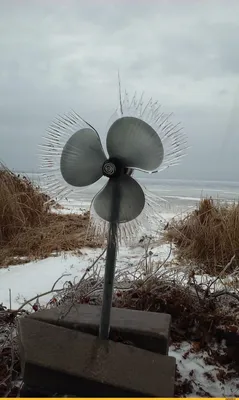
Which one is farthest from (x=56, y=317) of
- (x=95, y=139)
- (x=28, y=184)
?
(x=28, y=184)

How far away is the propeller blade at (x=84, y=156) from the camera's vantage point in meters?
1.62

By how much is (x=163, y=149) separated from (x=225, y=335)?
1233 mm

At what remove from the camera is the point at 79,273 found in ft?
11.8

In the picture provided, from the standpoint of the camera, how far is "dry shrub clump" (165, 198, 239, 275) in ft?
13.9

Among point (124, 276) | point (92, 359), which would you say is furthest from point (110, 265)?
point (124, 276)

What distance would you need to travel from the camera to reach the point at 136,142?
1.55 metres

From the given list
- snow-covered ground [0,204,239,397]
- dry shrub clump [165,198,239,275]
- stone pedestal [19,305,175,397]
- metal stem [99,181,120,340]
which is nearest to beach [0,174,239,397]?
snow-covered ground [0,204,239,397]

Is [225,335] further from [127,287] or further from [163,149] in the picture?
[163,149]

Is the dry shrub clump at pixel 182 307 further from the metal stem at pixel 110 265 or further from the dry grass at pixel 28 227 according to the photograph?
the dry grass at pixel 28 227

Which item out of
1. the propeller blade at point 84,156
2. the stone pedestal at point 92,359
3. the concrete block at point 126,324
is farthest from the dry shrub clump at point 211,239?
the propeller blade at point 84,156

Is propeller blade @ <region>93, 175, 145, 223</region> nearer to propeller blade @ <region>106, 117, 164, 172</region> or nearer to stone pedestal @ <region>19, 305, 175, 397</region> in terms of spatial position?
propeller blade @ <region>106, 117, 164, 172</region>

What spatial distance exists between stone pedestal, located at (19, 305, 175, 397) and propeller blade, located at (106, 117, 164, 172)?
778mm

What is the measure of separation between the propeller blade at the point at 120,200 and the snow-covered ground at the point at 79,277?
3.11ft

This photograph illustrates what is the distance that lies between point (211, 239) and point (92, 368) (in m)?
3.00
